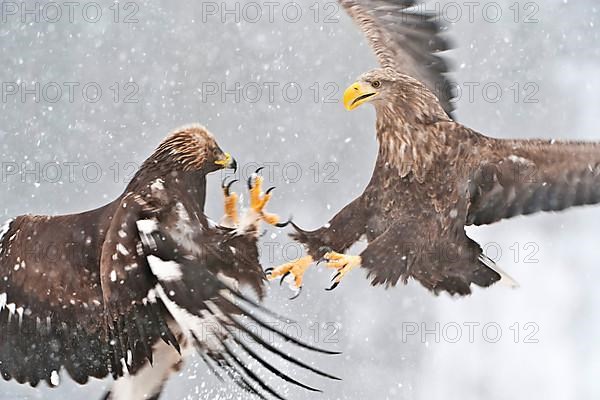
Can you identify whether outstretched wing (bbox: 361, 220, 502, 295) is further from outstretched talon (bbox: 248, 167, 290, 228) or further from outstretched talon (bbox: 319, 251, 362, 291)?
outstretched talon (bbox: 248, 167, 290, 228)

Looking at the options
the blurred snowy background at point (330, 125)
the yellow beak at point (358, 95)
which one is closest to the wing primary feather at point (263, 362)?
the yellow beak at point (358, 95)

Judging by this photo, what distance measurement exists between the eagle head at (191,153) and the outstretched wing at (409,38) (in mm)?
526

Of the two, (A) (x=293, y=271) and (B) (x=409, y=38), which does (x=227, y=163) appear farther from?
(B) (x=409, y=38)

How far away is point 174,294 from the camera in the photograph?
1.88 m

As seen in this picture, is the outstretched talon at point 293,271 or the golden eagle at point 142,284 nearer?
the golden eagle at point 142,284

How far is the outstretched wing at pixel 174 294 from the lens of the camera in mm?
1832

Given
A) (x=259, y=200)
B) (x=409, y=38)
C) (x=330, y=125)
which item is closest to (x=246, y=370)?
(x=259, y=200)

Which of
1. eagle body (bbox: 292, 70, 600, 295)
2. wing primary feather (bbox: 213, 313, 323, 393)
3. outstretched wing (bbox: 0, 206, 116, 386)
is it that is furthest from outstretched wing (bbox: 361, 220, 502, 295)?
outstretched wing (bbox: 0, 206, 116, 386)

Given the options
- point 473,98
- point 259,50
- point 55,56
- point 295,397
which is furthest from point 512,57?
point 55,56

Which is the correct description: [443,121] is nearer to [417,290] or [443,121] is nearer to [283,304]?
[283,304]

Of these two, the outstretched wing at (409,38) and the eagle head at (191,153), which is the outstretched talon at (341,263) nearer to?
the eagle head at (191,153)

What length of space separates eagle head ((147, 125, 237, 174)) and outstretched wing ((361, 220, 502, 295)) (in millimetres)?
400

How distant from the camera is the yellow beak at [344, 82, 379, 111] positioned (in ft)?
6.79

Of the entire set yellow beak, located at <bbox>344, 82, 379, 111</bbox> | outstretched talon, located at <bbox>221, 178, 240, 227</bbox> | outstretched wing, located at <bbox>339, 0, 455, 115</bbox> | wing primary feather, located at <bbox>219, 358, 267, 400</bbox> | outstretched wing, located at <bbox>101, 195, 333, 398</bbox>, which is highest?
outstretched wing, located at <bbox>339, 0, 455, 115</bbox>
